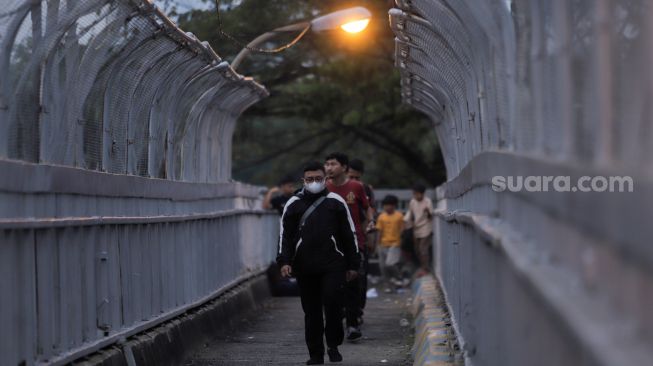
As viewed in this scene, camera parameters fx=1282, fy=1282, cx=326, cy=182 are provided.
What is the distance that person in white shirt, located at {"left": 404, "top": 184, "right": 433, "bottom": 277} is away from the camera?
A: 22.4 metres

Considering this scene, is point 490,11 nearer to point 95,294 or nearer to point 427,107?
point 95,294

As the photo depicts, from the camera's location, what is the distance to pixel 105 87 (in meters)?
9.67

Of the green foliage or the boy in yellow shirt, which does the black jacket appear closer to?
the boy in yellow shirt

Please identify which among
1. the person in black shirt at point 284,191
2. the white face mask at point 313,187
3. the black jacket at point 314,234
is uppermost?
the person in black shirt at point 284,191

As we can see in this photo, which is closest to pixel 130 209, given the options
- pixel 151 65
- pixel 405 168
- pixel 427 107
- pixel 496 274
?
pixel 151 65

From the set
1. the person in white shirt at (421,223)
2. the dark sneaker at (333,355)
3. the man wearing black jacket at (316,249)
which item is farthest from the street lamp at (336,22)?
the dark sneaker at (333,355)

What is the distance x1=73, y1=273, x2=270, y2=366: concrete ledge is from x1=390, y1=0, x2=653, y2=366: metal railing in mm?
2468

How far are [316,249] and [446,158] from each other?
536 centimetres

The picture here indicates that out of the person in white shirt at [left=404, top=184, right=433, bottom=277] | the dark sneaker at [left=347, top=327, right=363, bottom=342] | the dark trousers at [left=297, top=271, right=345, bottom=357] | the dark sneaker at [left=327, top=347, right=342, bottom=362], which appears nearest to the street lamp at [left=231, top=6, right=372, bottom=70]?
the dark sneaker at [left=347, top=327, right=363, bottom=342]

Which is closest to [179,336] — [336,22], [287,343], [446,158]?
[287,343]

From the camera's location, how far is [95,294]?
864 centimetres

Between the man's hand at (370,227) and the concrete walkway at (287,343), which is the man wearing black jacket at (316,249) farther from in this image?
the man's hand at (370,227)

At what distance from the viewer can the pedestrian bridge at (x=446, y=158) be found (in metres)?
2.85

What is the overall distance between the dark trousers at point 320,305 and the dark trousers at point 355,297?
1.81 metres
